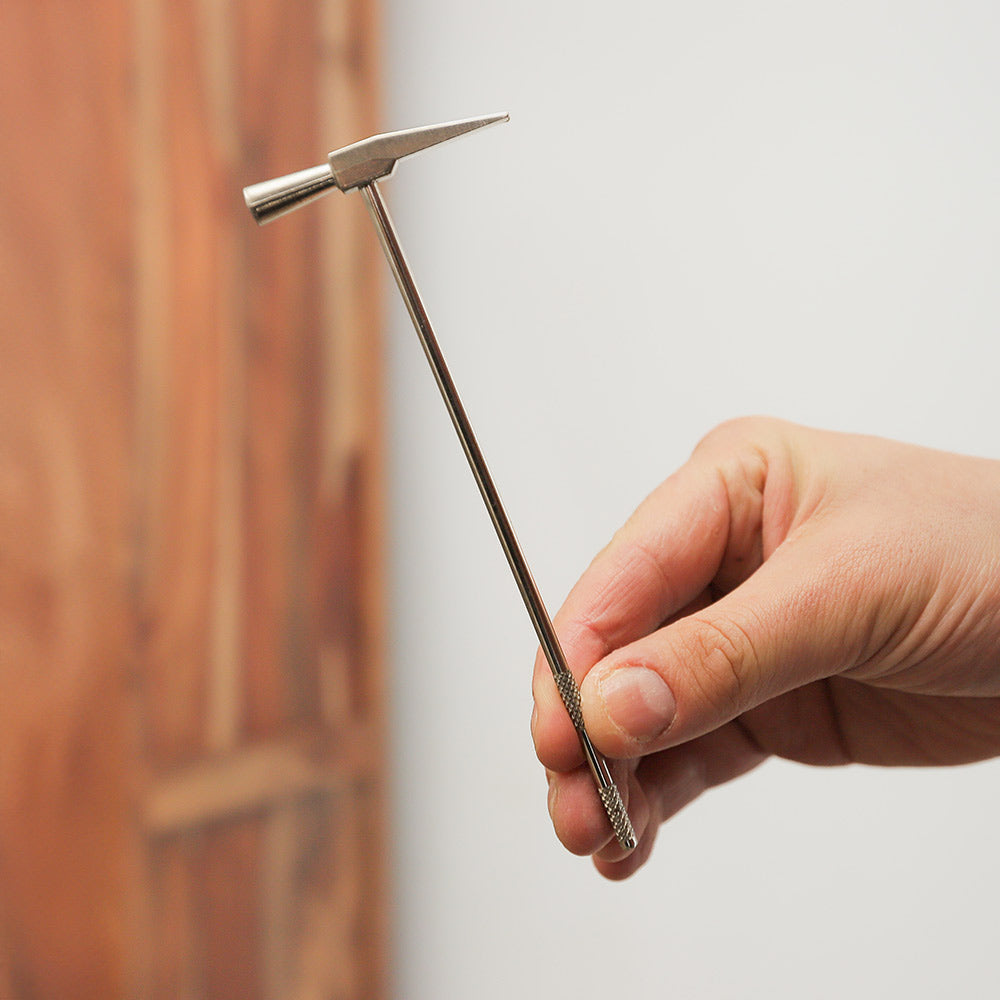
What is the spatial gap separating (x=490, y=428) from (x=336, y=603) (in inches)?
8.4

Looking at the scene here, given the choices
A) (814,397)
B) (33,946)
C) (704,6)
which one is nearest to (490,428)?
(814,397)

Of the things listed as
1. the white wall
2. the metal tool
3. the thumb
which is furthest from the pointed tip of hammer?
the white wall

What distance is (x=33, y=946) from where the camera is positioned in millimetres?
660

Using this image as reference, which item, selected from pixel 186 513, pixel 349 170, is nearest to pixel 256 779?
pixel 186 513

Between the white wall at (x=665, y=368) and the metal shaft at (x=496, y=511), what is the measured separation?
46cm

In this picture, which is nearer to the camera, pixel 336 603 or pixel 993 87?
pixel 993 87

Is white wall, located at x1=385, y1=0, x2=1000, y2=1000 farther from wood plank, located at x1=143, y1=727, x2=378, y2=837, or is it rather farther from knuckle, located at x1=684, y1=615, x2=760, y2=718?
knuckle, located at x1=684, y1=615, x2=760, y2=718

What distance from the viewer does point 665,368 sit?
0.86 metres

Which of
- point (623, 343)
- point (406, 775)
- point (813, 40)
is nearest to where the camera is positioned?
point (813, 40)

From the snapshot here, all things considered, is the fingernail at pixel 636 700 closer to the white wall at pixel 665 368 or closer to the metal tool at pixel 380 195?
the metal tool at pixel 380 195

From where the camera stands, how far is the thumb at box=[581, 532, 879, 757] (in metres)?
0.38

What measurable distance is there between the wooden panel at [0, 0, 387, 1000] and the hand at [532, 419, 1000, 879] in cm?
39

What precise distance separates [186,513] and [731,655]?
0.51 m

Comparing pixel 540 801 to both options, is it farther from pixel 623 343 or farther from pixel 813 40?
pixel 813 40
